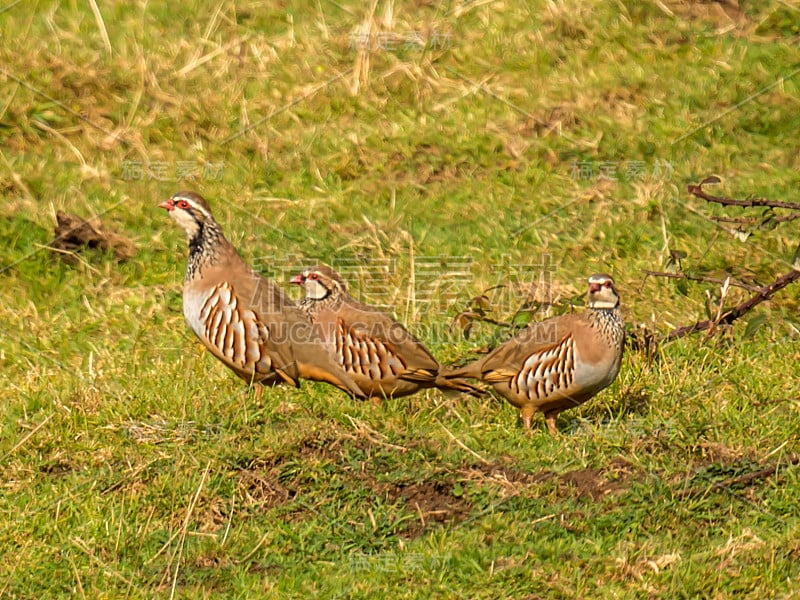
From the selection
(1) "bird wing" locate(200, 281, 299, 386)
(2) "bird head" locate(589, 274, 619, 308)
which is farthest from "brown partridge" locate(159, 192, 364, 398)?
(2) "bird head" locate(589, 274, 619, 308)

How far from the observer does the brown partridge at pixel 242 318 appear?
19.5ft

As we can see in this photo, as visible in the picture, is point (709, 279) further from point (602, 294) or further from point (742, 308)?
point (602, 294)

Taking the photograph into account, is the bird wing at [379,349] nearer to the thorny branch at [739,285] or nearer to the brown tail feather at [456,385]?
the brown tail feather at [456,385]

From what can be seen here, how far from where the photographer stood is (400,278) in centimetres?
736

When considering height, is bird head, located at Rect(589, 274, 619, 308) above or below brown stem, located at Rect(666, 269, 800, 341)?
above

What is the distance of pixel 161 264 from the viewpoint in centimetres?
781

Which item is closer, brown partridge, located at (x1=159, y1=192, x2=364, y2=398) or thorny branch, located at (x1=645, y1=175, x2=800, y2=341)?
brown partridge, located at (x1=159, y1=192, x2=364, y2=398)

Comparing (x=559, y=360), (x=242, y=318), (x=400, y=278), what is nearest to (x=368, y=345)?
(x=242, y=318)

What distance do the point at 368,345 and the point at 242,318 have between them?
0.57 m

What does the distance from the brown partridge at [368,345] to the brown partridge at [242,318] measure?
6 cm

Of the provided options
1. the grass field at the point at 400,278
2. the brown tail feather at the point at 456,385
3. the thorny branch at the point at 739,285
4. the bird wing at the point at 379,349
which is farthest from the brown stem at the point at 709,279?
the bird wing at the point at 379,349

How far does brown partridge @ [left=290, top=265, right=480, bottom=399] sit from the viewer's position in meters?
5.88

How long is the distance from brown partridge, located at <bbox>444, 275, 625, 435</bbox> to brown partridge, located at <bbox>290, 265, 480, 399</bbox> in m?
0.17

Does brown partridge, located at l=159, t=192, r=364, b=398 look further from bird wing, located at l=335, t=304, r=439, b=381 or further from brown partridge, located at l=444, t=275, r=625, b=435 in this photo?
brown partridge, located at l=444, t=275, r=625, b=435
